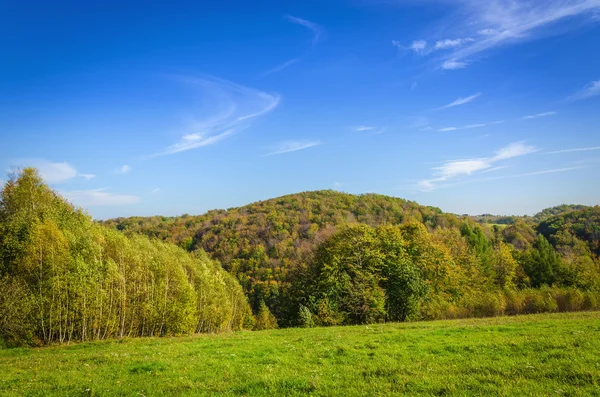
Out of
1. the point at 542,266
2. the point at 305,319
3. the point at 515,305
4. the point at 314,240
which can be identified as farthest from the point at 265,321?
the point at 542,266

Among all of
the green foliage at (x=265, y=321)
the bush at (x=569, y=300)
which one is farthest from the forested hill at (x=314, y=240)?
the bush at (x=569, y=300)

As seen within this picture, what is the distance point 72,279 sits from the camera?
1261 inches

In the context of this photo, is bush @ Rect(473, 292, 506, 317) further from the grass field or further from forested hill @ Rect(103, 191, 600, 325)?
the grass field

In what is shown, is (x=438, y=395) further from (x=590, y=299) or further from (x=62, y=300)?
(x=590, y=299)

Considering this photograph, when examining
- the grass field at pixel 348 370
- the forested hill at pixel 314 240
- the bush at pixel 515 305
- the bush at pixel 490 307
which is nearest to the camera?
the grass field at pixel 348 370

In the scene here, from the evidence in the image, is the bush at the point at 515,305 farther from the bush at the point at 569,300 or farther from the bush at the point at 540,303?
the bush at the point at 569,300

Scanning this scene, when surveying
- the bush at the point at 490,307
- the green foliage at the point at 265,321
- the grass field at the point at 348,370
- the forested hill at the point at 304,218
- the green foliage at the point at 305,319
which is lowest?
the green foliage at the point at 265,321

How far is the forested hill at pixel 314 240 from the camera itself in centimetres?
6156

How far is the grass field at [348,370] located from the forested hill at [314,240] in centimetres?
2705

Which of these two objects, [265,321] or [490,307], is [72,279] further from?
[265,321]

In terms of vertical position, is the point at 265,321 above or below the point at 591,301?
below

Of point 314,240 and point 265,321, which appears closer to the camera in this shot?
point 265,321

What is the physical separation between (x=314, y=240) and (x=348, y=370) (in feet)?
341

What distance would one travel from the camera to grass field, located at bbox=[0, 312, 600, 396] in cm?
1003
